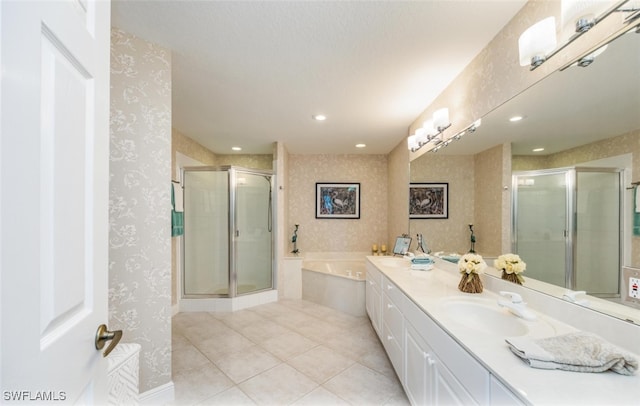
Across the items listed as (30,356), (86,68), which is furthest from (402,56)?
(30,356)

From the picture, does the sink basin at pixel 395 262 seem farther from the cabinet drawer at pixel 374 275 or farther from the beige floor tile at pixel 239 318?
the beige floor tile at pixel 239 318

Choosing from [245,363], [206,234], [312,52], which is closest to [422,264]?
[245,363]

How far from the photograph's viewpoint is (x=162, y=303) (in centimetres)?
167

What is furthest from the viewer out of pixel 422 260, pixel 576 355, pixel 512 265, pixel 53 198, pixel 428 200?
pixel 428 200

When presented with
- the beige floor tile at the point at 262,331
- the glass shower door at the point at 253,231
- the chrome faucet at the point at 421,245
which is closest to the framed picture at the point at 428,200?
the chrome faucet at the point at 421,245

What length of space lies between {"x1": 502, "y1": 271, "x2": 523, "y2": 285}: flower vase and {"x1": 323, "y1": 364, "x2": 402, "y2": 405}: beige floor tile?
1.10 m

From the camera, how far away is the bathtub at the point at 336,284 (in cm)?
326

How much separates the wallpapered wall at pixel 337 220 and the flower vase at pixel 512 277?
299 centimetres

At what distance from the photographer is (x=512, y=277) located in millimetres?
1523

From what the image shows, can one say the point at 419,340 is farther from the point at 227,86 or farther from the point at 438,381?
the point at 227,86

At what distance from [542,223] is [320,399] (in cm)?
176

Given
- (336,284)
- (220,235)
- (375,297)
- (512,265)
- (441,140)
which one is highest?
(441,140)

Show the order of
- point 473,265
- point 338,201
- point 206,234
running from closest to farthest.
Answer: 1. point 473,265
2. point 206,234
3. point 338,201

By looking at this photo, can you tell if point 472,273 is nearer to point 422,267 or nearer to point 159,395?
point 422,267
